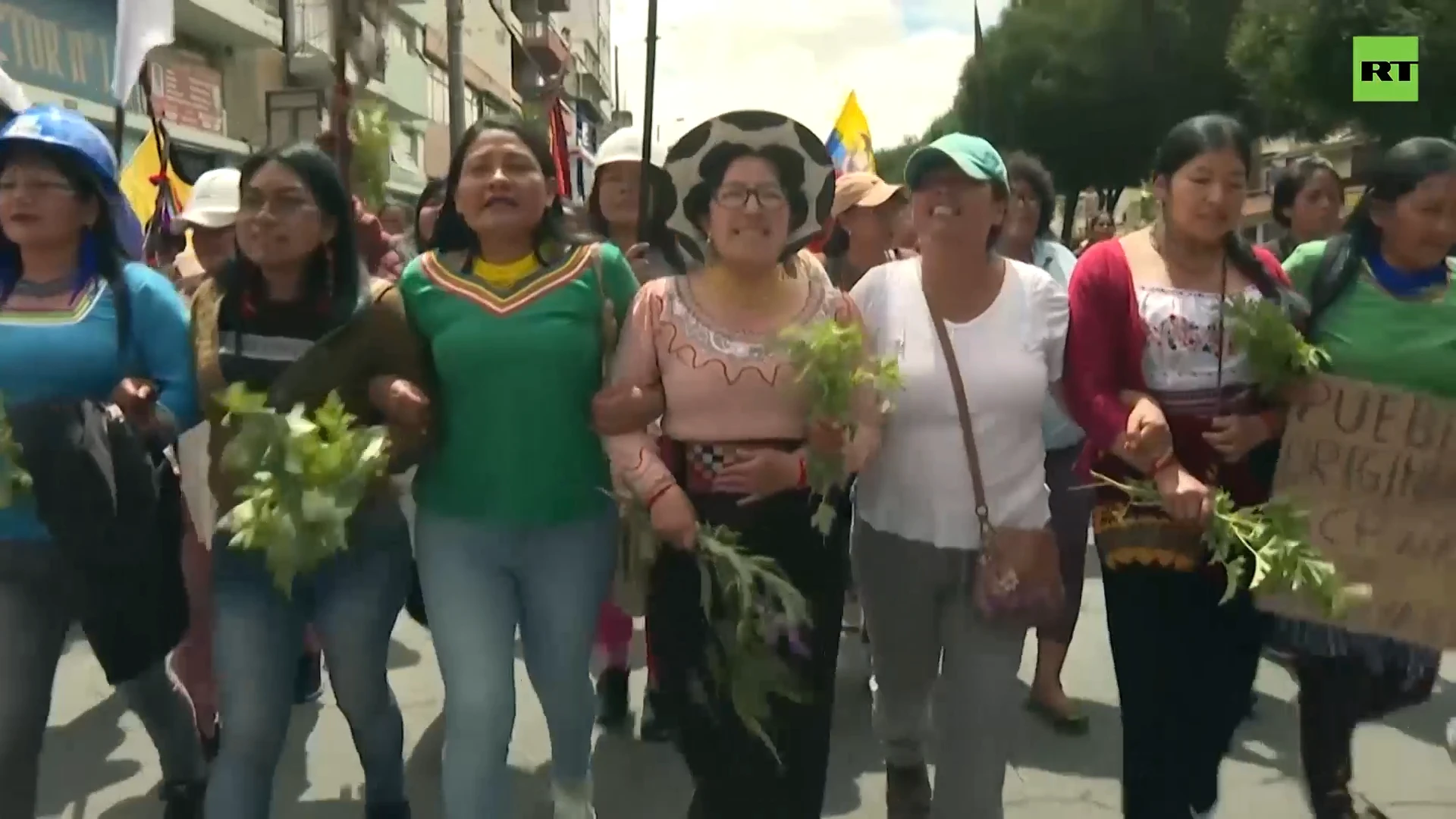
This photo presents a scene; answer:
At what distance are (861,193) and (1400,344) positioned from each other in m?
2.29

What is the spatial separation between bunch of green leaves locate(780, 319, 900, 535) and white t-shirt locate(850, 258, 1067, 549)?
21cm

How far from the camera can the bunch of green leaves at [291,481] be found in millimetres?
2604

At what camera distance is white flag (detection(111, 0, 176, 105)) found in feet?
17.5

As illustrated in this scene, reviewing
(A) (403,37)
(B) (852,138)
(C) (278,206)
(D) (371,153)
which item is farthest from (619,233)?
(A) (403,37)

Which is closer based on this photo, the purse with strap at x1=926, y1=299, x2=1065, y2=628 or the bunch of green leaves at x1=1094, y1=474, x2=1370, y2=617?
the bunch of green leaves at x1=1094, y1=474, x2=1370, y2=617

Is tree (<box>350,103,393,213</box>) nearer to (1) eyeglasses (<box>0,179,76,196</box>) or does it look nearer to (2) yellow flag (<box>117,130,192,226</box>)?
(2) yellow flag (<box>117,130,192,226</box>)

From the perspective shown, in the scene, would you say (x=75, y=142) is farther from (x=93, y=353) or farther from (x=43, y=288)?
(x=93, y=353)

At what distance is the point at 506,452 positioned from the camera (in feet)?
9.48

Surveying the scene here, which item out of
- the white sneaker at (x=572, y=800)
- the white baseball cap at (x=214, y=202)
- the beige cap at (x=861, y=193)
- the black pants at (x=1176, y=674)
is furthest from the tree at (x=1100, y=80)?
the white sneaker at (x=572, y=800)

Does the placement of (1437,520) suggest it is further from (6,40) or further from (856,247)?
(6,40)

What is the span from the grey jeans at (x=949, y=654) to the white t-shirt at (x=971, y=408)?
0.11 metres

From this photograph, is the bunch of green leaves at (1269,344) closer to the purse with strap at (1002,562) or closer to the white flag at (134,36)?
the purse with strap at (1002,562)

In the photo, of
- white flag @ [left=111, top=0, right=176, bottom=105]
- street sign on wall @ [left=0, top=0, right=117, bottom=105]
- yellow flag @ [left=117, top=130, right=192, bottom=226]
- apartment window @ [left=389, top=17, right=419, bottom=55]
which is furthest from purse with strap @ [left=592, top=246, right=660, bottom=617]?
apartment window @ [left=389, top=17, right=419, bottom=55]

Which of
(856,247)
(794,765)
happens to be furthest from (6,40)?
(794,765)
